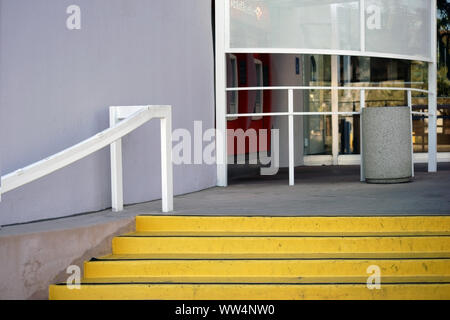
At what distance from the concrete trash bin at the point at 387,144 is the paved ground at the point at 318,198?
0.23 m

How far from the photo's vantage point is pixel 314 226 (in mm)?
5977

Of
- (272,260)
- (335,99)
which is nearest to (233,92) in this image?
(335,99)

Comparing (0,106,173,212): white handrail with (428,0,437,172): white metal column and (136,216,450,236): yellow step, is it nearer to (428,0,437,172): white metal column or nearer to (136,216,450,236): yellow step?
(136,216,450,236): yellow step

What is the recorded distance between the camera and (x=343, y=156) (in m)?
14.8

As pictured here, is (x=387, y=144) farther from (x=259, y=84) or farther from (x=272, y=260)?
(x=272, y=260)

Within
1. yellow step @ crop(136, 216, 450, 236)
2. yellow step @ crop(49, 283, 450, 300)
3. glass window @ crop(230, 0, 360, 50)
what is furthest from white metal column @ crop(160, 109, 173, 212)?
glass window @ crop(230, 0, 360, 50)

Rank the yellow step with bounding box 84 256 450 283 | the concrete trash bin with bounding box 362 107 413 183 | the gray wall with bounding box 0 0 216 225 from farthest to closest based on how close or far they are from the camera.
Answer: the concrete trash bin with bounding box 362 107 413 183 → the gray wall with bounding box 0 0 216 225 → the yellow step with bounding box 84 256 450 283

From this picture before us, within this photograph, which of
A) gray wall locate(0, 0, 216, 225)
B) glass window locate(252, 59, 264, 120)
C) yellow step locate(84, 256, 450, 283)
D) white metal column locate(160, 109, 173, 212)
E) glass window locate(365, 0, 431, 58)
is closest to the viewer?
yellow step locate(84, 256, 450, 283)

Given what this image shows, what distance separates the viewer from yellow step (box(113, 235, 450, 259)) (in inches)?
221

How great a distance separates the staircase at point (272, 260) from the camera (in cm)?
504

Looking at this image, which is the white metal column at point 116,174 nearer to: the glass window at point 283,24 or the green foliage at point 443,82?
the glass window at point 283,24

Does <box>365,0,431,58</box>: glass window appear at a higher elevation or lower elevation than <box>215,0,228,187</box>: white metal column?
higher

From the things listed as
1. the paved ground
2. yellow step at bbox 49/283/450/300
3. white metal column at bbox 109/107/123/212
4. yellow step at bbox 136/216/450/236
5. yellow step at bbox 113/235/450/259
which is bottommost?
yellow step at bbox 49/283/450/300
